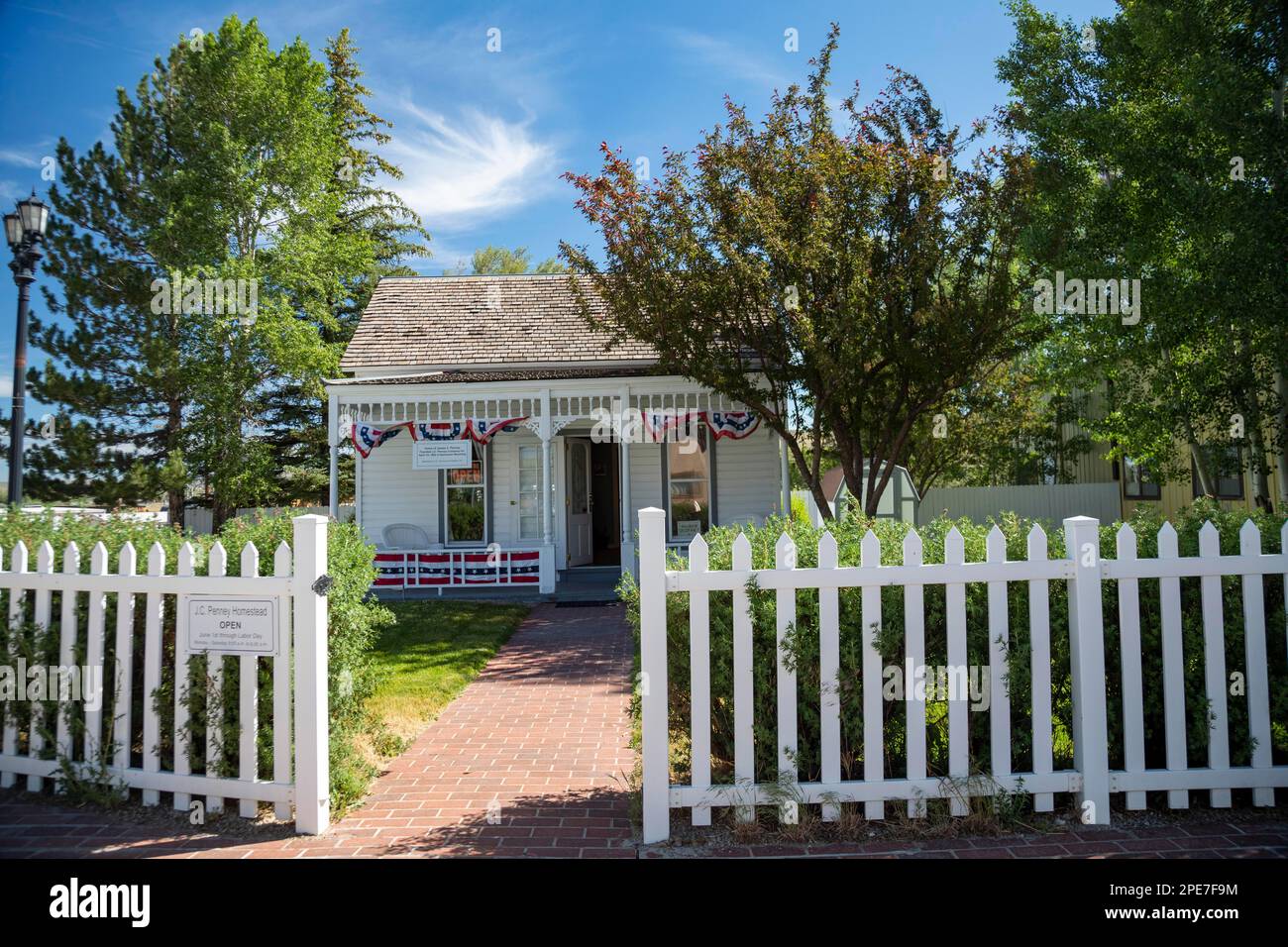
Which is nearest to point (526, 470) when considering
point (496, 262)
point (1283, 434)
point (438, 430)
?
point (438, 430)

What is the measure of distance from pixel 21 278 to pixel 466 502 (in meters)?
8.26

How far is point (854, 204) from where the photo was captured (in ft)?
37.3

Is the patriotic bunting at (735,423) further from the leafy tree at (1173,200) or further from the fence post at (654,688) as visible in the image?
the fence post at (654,688)

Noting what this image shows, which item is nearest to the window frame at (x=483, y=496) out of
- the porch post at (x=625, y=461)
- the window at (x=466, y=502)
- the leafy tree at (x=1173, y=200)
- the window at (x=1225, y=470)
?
the window at (x=466, y=502)

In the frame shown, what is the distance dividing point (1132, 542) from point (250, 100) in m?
19.9

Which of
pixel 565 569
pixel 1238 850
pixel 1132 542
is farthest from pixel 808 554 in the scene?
pixel 565 569

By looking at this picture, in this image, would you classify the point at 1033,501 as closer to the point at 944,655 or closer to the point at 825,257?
the point at 825,257

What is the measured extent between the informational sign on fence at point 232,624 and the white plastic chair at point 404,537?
1121 cm

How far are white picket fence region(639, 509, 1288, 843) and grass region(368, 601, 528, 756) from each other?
2.34 meters

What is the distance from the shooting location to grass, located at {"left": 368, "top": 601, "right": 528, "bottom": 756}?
6.49 m

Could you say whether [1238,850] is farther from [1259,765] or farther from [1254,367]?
[1254,367]

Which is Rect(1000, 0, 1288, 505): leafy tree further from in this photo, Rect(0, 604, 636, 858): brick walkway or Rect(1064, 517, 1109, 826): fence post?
Rect(0, 604, 636, 858): brick walkway

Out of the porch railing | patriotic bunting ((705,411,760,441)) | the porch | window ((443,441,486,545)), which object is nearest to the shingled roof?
the porch

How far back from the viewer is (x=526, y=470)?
1582 cm
